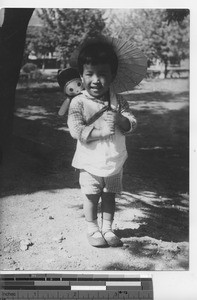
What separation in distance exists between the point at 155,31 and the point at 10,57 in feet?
1.92

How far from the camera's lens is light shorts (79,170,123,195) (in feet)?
5.45

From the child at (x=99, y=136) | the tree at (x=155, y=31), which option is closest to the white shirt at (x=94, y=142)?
the child at (x=99, y=136)

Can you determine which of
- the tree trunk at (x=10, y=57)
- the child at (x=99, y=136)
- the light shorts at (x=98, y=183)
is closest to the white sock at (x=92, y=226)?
the child at (x=99, y=136)

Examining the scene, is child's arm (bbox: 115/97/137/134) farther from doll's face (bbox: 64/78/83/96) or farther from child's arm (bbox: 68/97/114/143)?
doll's face (bbox: 64/78/83/96)

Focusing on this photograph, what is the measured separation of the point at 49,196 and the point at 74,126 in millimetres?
295

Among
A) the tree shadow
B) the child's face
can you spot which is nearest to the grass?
the tree shadow

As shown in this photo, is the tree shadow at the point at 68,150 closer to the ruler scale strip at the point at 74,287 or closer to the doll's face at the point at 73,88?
the doll's face at the point at 73,88

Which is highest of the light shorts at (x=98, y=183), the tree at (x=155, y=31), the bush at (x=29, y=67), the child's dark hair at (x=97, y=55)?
the tree at (x=155, y=31)

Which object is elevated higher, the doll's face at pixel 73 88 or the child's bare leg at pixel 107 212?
the doll's face at pixel 73 88

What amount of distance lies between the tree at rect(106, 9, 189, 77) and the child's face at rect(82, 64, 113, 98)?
0.52ft

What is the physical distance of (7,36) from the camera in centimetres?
166

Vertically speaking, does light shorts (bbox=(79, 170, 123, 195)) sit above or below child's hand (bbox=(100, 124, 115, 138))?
below

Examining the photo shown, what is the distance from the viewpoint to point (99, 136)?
5.41 feet

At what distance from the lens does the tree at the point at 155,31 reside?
166cm
